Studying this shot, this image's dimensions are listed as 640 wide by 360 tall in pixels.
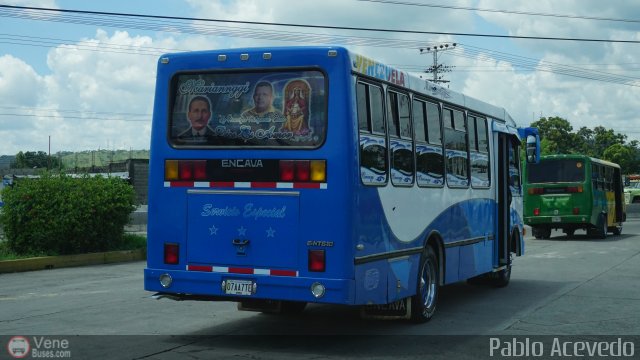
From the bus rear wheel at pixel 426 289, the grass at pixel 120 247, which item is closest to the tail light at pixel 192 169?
the bus rear wheel at pixel 426 289

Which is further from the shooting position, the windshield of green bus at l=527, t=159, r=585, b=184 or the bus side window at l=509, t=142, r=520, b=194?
the windshield of green bus at l=527, t=159, r=585, b=184

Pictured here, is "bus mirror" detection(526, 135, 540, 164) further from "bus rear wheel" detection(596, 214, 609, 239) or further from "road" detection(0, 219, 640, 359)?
"bus rear wheel" detection(596, 214, 609, 239)

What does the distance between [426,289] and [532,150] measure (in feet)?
18.0

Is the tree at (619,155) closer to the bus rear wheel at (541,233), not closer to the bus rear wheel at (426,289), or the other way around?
the bus rear wheel at (541,233)

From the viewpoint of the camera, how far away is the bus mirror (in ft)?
48.1

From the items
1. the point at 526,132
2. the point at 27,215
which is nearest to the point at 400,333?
the point at 526,132

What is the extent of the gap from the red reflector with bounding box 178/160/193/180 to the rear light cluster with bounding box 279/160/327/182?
106cm

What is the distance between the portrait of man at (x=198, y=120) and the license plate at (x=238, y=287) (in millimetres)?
1547

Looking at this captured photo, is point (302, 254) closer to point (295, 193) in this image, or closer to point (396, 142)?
point (295, 193)

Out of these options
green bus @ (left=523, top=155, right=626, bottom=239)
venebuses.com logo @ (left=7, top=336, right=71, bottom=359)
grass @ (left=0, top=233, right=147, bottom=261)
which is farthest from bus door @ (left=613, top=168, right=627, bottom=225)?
venebuses.com logo @ (left=7, top=336, right=71, bottom=359)

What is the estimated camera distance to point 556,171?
2911 cm

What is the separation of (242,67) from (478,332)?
13.4 feet

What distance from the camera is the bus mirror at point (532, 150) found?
→ 14.7 metres

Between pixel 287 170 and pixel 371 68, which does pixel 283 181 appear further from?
pixel 371 68
